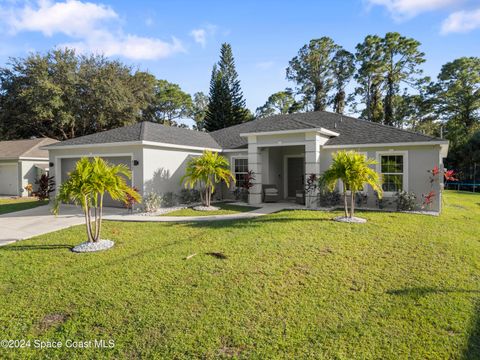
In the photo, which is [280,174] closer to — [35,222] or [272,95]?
[35,222]

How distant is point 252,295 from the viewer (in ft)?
17.2

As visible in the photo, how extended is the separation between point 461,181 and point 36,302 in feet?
116

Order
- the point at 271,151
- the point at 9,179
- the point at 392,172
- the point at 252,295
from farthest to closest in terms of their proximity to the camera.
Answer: the point at 9,179 < the point at 271,151 < the point at 392,172 < the point at 252,295

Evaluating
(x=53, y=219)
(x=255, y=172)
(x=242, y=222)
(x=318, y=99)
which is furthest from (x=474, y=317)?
(x=318, y=99)

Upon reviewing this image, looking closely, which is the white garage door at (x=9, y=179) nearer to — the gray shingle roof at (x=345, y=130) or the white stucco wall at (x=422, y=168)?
the gray shingle roof at (x=345, y=130)

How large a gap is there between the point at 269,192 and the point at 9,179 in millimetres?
20029

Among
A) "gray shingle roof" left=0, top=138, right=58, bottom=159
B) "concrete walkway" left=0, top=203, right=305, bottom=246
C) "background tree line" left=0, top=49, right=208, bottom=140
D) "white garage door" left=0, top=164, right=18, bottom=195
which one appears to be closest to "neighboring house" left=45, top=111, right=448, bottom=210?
"concrete walkway" left=0, top=203, right=305, bottom=246

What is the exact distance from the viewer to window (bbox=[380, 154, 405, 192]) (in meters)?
13.2

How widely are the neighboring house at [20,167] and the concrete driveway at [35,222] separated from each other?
1039 centimetres

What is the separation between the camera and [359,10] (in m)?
10.8

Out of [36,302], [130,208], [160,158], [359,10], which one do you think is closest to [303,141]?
[359,10]

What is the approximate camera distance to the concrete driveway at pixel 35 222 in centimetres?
923

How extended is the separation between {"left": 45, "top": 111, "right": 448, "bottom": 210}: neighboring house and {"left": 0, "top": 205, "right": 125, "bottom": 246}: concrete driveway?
8.14 ft

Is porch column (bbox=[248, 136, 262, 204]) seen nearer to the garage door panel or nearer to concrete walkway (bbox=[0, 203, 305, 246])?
concrete walkway (bbox=[0, 203, 305, 246])
